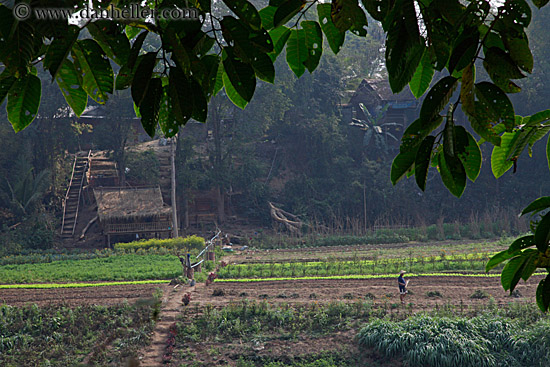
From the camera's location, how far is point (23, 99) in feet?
4.53

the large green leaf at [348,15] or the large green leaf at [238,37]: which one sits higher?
the large green leaf at [348,15]

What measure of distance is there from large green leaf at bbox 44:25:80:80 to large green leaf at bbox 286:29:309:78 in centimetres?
74

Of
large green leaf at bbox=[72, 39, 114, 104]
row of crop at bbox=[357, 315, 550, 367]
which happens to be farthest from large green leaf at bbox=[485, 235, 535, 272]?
row of crop at bbox=[357, 315, 550, 367]

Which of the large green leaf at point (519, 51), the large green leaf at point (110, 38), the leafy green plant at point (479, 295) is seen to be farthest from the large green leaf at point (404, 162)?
the leafy green plant at point (479, 295)

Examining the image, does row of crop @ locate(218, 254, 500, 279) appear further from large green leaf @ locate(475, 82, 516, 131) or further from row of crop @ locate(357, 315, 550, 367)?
large green leaf @ locate(475, 82, 516, 131)

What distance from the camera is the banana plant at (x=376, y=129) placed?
96.4 feet

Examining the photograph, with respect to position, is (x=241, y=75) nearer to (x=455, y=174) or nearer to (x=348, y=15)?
(x=348, y=15)

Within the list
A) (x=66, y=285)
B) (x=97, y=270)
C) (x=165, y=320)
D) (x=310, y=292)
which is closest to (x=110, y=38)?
(x=165, y=320)

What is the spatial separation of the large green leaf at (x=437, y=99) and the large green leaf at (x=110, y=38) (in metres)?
0.95

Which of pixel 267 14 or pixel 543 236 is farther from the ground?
pixel 267 14

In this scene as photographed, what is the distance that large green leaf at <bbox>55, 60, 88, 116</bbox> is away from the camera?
4.98ft

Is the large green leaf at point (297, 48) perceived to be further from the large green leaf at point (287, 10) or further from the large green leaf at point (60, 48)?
the large green leaf at point (60, 48)

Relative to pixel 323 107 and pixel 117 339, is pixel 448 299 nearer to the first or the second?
pixel 117 339

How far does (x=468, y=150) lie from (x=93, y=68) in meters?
1.14
